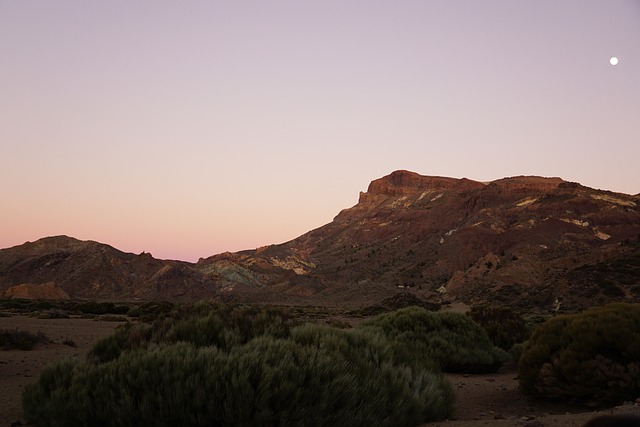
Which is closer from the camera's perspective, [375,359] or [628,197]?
[375,359]

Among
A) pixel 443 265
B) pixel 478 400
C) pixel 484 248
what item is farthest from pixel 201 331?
pixel 484 248

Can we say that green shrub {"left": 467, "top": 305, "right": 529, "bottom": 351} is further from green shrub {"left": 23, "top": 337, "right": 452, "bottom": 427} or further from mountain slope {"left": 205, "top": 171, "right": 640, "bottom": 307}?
mountain slope {"left": 205, "top": 171, "right": 640, "bottom": 307}

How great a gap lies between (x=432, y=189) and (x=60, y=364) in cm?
15660

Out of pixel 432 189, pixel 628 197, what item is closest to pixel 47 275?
pixel 628 197

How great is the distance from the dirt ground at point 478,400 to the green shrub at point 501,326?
9.10 feet

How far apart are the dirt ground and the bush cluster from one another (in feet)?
2.65

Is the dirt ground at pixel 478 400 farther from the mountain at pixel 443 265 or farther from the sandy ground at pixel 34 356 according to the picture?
the mountain at pixel 443 265

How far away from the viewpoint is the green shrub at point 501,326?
16498 millimetres

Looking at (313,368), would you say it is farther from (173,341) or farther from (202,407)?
(173,341)

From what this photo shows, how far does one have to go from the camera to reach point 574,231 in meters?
74.5

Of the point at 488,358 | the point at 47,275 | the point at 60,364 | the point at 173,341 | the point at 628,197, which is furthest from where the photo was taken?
the point at 628,197

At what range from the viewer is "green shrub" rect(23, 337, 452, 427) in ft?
17.9

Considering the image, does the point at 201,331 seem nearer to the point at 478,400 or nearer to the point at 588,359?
the point at 478,400

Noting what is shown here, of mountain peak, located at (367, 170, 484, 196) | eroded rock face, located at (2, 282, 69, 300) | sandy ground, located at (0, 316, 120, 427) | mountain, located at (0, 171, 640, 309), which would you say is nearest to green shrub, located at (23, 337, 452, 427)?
sandy ground, located at (0, 316, 120, 427)
